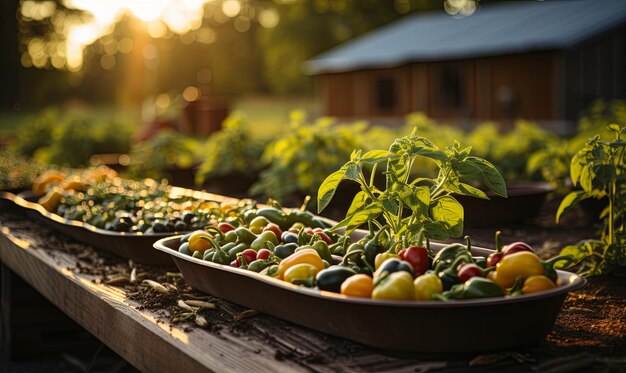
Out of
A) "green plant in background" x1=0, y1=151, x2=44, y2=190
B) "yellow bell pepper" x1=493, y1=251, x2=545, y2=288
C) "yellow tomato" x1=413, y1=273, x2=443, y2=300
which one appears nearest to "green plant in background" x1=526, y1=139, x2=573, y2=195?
"yellow bell pepper" x1=493, y1=251, x2=545, y2=288

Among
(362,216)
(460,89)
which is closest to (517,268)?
(362,216)

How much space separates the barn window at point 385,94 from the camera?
2464cm

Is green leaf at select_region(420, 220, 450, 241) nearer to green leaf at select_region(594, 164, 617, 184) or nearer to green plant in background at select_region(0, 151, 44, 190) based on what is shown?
green leaf at select_region(594, 164, 617, 184)

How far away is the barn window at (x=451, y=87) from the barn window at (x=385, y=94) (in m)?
1.95

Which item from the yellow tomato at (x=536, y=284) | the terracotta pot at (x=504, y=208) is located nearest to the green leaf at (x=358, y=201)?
the yellow tomato at (x=536, y=284)

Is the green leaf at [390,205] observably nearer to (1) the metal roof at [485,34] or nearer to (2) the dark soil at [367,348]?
(2) the dark soil at [367,348]

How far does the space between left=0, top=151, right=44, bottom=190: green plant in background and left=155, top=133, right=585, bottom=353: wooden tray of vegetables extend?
125 inches

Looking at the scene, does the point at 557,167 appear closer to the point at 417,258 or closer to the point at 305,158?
the point at 305,158

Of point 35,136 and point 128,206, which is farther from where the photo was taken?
point 35,136

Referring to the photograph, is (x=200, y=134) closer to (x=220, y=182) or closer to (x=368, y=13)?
(x=220, y=182)

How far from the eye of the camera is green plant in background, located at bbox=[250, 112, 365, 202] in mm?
5250

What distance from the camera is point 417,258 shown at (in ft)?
7.23

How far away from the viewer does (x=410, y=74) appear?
23.5m

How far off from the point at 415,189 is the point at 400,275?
19.7 inches
